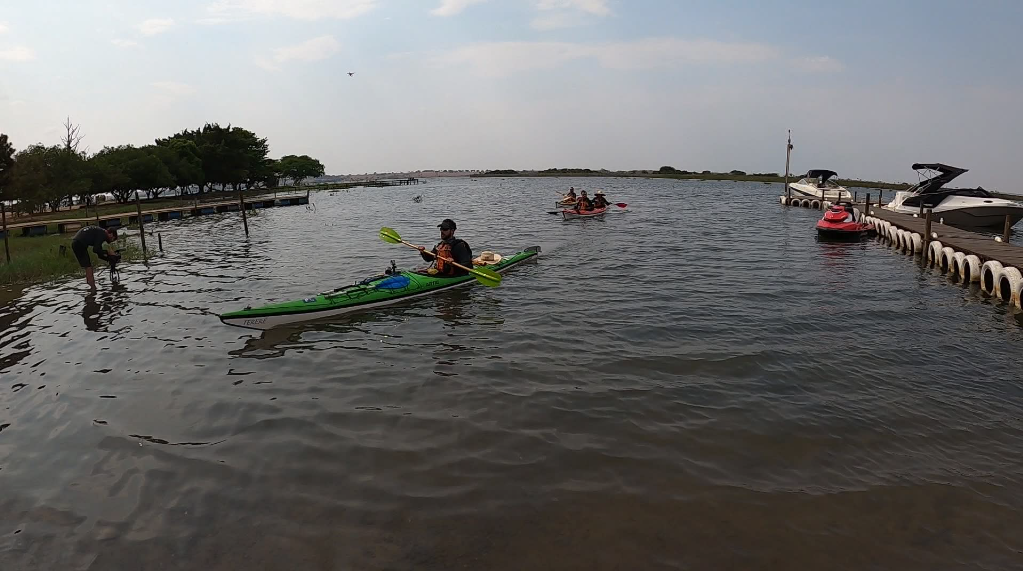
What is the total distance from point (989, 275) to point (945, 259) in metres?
3.79

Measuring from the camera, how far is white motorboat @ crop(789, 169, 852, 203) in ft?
144

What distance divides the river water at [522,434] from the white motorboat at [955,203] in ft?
53.5

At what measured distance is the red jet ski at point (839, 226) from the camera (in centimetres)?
2441

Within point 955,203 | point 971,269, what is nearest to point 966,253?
point 971,269

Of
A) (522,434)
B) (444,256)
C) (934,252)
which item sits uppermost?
(444,256)

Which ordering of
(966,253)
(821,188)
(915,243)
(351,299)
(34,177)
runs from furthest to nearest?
1. (821,188)
2. (34,177)
3. (915,243)
4. (966,253)
5. (351,299)

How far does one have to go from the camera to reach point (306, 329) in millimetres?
10938

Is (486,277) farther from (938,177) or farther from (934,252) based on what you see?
(938,177)

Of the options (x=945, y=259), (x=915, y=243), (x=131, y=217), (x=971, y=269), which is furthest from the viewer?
(x=131, y=217)

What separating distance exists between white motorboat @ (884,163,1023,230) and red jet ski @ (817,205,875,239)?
4.77 m

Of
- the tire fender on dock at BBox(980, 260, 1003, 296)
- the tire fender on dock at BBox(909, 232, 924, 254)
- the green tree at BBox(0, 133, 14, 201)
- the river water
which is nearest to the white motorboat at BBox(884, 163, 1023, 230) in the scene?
the tire fender on dock at BBox(909, 232, 924, 254)

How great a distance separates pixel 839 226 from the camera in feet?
79.9

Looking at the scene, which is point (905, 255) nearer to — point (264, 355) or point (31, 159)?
point (264, 355)

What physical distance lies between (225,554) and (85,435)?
374 centimetres
